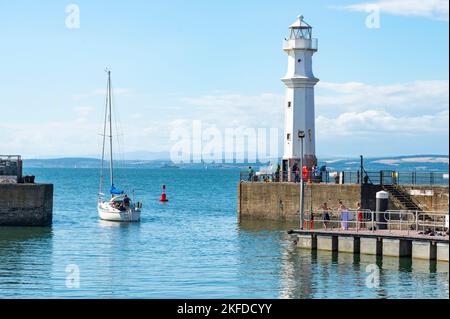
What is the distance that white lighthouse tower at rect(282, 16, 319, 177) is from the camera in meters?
64.0

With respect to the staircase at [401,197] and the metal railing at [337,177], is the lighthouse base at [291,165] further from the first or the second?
the staircase at [401,197]

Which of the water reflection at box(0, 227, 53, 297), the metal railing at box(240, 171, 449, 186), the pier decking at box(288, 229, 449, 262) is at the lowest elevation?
the water reflection at box(0, 227, 53, 297)

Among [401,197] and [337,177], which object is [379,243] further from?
[337,177]

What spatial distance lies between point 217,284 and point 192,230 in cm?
2541

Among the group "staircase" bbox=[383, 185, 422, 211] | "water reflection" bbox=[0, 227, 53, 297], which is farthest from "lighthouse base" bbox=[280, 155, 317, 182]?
"water reflection" bbox=[0, 227, 53, 297]

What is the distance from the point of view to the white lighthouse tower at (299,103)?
210ft

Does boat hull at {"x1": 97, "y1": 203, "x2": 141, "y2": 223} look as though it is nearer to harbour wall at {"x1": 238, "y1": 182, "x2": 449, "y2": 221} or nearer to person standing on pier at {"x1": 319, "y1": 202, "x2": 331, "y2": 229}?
harbour wall at {"x1": 238, "y1": 182, "x2": 449, "y2": 221}

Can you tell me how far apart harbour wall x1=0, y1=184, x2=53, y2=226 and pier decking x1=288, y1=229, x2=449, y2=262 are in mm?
18322

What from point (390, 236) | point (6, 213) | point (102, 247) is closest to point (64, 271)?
point (102, 247)

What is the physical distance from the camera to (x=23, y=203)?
56.9m

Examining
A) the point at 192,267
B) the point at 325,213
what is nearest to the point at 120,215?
the point at 325,213

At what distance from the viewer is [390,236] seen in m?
41.4

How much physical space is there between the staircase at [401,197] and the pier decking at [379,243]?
11.3m

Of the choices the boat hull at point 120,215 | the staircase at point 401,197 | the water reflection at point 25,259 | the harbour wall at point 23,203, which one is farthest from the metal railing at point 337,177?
the water reflection at point 25,259
